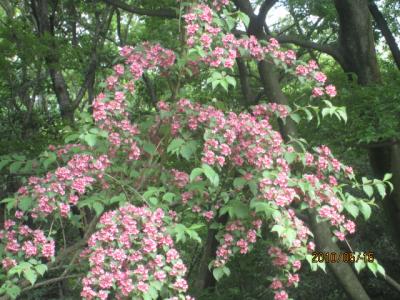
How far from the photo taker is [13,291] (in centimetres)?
265

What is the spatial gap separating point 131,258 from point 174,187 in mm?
809

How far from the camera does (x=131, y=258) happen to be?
2537mm

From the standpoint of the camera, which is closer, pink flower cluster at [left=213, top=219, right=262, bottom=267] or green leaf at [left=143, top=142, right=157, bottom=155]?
pink flower cluster at [left=213, top=219, right=262, bottom=267]

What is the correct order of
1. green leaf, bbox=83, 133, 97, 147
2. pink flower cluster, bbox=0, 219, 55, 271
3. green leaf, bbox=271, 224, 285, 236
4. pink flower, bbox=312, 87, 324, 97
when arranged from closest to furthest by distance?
green leaf, bbox=271, 224, 285, 236, pink flower cluster, bbox=0, 219, 55, 271, green leaf, bbox=83, 133, 97, 147, pink flower, bbox=312, 87, 324, 97

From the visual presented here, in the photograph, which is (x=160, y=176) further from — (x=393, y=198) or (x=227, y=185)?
(x=393, y=198)

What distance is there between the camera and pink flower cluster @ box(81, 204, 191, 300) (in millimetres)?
2486

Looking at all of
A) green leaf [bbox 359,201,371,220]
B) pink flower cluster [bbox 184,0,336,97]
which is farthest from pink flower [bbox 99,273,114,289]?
green leaf [bbox 359,201,371,220]

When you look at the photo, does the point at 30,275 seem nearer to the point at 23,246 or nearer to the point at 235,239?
the point at 23,246

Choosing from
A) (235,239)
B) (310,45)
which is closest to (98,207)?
(235,239)

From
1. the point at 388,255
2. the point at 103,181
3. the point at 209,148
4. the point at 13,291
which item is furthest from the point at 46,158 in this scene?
the point at 388,255

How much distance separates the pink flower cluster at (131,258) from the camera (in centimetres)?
249

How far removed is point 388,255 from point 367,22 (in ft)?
12.7

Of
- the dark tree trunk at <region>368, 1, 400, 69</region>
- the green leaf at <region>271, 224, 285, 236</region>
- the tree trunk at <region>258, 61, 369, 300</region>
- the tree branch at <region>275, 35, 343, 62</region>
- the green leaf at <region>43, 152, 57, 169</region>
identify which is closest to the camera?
the green leaf at <region>271, 224, 285, 236</region>

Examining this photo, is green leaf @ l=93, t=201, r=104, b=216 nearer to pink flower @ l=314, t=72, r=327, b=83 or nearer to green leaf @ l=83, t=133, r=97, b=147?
green leaf @ l=83, t=133, r=97, b=147
